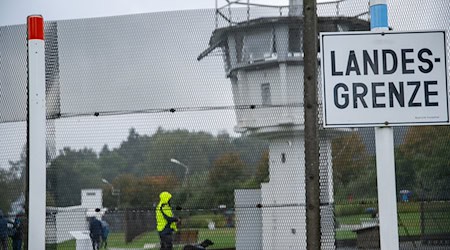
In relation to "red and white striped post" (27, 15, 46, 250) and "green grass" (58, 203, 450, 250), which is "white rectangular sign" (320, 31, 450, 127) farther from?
"green grass" (58, 203, 450, 250)

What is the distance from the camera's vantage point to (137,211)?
7.50 meters

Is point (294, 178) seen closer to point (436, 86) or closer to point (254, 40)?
point (254, 40)

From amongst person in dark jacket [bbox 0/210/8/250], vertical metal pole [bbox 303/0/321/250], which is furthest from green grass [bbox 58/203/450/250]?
vertical metal pole [bbox 303/0/321/250]

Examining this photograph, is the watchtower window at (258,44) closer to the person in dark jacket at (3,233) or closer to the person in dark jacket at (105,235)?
the person in dark jacket at (105,235)

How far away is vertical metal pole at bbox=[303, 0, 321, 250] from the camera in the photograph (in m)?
5.98

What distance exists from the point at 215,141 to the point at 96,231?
1.43 meters

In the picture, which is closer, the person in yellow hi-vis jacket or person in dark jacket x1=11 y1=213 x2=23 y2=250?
the person in yellow hi-vis jacket

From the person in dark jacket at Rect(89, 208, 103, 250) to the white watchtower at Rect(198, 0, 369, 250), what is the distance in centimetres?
132

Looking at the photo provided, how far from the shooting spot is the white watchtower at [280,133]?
732 cm

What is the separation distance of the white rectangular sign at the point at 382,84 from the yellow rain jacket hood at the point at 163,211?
8.89ft

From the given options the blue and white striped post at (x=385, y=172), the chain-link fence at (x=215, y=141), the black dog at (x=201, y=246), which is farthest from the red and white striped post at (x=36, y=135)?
the blue and white striped post at (x=385, y=172)

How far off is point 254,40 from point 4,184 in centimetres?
292

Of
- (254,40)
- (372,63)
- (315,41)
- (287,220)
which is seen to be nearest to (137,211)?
(287,220)

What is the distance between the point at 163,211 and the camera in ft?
24.1
